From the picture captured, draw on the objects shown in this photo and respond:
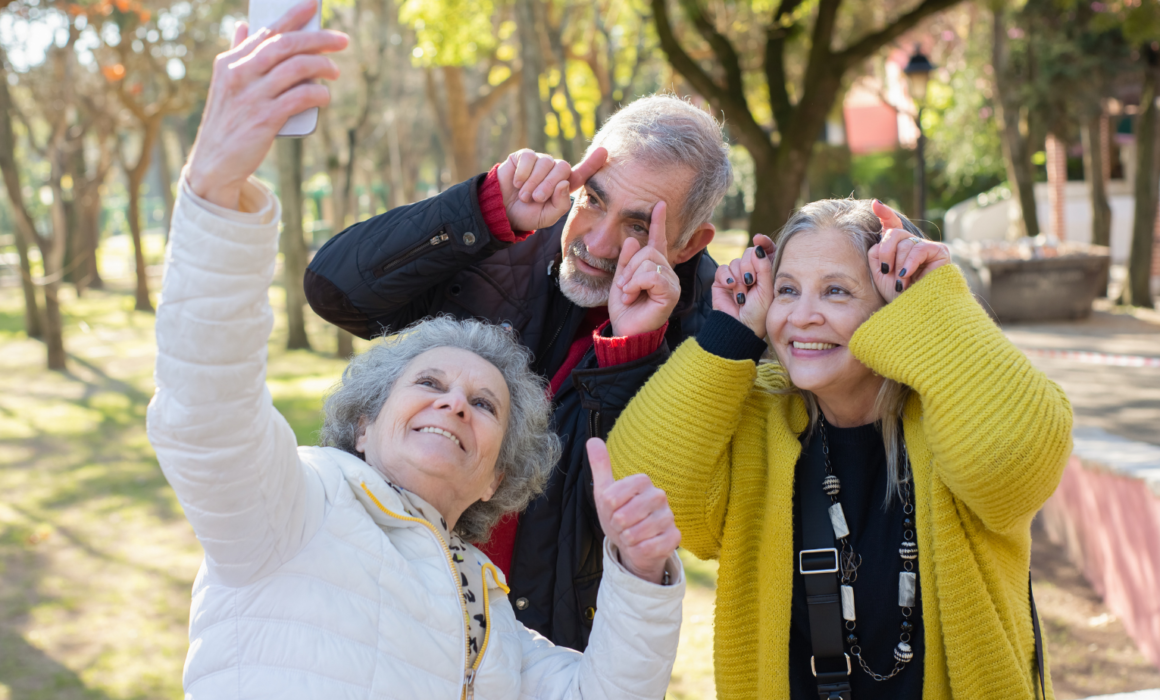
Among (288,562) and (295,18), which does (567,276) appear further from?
(295,18)

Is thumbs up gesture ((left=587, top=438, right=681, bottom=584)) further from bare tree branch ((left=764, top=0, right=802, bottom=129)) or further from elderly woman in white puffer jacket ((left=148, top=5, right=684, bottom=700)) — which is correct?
bare tree branch ((left=764, top=0, right=802, bottom=129))

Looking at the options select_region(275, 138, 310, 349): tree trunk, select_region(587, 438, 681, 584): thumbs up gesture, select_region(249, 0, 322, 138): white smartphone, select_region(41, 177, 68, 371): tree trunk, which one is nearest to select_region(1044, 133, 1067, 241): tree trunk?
select_region(275, 138, 310, 349): tree trunk

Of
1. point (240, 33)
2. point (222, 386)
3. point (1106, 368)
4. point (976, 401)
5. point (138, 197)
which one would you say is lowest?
point (1106, 368)

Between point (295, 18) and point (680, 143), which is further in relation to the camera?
point (680, 143)

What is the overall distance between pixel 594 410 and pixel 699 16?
28.3 feet

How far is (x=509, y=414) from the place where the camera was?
2396 mm

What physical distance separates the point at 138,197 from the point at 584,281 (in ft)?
63.6

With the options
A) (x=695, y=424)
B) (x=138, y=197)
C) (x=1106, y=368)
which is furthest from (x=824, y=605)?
(x=138, y=197)

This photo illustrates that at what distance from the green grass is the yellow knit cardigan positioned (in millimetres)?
→ 932

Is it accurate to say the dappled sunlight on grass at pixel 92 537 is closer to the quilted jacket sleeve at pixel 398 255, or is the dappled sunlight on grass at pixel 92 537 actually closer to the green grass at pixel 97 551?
the green grass at pixel 97 551

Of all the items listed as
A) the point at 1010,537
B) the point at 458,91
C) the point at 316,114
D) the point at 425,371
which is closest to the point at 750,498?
the point at 1010,537

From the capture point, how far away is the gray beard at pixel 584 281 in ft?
8.94

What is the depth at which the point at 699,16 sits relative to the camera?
10.2 meters

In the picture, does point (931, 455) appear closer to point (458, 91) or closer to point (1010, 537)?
point (1010, 537)
